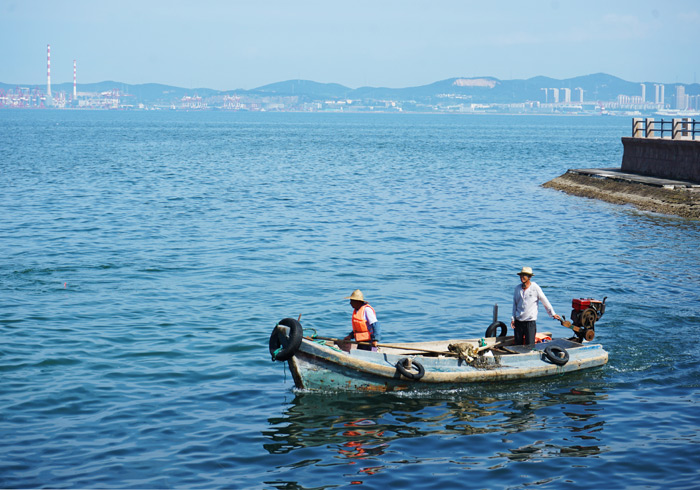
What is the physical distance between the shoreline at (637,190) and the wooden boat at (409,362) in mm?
22518

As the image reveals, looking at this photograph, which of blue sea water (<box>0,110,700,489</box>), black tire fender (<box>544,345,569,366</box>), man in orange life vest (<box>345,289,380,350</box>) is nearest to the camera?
blue sea water (<box>0,110,700,489</box>)

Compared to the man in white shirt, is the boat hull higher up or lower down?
lower down

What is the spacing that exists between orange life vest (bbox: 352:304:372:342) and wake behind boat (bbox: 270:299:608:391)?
0.15 metres

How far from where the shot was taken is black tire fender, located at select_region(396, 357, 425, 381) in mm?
14516

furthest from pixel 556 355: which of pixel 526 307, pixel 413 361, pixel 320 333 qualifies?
pixel 320 333

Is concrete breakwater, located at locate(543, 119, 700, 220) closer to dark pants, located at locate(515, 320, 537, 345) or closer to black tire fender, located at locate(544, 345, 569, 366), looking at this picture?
dark pants, located at locate(515, 320, 537, 345)

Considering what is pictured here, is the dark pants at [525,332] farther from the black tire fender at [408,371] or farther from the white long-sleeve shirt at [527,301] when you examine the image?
the black tire fender at [408,371]

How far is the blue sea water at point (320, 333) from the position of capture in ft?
40.1

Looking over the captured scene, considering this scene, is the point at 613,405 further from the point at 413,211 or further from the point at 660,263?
the point at 413,211

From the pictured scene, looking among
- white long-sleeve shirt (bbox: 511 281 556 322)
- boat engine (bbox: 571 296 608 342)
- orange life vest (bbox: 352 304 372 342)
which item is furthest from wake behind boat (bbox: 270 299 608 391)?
white long-sleeve shirt (bbox: 511 281 556 322)

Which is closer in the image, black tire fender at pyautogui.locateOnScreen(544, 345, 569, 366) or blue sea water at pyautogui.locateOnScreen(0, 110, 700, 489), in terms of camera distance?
blue sea water at pyautogui.locateOnScreen(0, 110, 700, 489)

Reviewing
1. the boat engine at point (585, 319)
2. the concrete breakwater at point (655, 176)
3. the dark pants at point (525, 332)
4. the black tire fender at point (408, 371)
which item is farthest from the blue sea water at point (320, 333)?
the concrete breakwater at point (655, 176)

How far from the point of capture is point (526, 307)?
1620cm

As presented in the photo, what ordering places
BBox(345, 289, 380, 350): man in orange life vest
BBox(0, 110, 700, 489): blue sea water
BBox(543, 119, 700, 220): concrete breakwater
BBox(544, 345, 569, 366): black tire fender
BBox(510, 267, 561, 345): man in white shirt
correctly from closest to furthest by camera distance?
BBox(0, 110, 700, 489): blue sea water < BBox(345, 289, 380, 350): man in orange life vest < BBox(544, 345, 569, 366): black tire fender < BBox(510, 267, 561, 345): man in white shirt < BBox(543, 119, 700, 220): concrete breakwater
